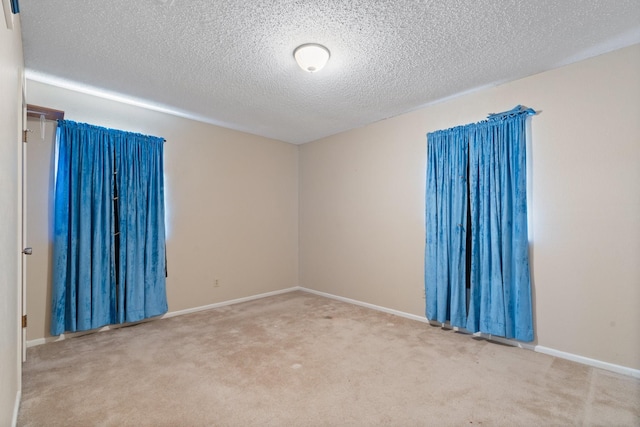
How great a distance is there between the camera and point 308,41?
2.34 metres

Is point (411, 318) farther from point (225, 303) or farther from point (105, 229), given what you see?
point (105, 229)

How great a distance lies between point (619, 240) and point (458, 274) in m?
1.32

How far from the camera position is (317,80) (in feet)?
9.75

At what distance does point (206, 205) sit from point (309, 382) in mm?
2819

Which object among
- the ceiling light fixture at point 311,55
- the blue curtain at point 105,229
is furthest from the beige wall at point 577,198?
the blue curtain at point 105,229

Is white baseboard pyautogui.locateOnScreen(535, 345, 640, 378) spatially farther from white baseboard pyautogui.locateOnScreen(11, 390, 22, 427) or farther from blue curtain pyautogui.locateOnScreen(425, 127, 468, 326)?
white baseboard pyautogui.locateOnScreen(11, 390, 22, 427)

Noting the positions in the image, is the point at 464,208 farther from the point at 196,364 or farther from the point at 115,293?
the point at 115,293

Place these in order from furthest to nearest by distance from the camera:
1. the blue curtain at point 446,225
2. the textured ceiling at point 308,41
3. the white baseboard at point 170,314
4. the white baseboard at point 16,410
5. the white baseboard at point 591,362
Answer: the blue curtain at point 446,225, the white baseboard at point 170,314, the white baseboard at point 591,362, the textured ceiling at point 308,41, the white baseboard at point 16,410

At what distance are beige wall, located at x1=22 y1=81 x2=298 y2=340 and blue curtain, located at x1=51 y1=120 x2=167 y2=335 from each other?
0.15 meters

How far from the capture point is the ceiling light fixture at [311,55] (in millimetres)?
2373

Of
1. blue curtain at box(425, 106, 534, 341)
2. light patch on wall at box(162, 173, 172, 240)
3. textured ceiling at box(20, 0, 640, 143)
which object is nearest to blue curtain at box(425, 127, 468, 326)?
blue curtain at box(425, 106, 534, 341)

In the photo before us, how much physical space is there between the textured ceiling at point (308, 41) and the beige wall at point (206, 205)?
427 millimetres

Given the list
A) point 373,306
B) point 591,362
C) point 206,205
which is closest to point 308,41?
point 206,205

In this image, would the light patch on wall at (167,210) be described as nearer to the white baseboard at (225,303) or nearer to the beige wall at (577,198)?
the white baseboard at (225,303)
